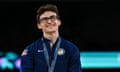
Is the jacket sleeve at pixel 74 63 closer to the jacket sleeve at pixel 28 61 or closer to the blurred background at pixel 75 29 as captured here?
the jacket sleeve at pixel 28 61

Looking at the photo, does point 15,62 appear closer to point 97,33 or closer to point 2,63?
point 2,63

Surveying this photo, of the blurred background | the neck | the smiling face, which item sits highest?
the smiling face

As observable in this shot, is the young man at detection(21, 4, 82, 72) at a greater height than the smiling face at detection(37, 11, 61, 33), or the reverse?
the smiling face at detection(37, 11, 61, 33)

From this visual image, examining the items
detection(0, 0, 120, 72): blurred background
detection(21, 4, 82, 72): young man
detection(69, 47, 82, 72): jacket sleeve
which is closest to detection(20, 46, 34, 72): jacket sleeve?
detection(21, 4, 82, 72): young man

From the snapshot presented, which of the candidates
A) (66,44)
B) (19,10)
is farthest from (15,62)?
(66,44)

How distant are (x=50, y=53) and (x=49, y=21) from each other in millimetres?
202

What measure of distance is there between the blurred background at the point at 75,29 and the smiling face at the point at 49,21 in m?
3.01

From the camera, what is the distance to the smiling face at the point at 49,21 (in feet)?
8.33

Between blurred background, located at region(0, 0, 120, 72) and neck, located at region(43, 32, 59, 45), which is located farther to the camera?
blurred background, located at region(0, 0, 120, 72)

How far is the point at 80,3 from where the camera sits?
5.64 m

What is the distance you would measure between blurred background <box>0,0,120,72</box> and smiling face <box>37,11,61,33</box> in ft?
9.87

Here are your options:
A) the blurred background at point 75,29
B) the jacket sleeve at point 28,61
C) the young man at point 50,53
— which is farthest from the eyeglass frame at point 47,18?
the blurred background at point 75,29

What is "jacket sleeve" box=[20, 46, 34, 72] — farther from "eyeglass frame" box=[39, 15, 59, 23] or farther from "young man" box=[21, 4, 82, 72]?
"eyeglass frame" box=[39, 15, 59, 23]

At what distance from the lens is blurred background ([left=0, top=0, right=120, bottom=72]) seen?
5.63 metres
